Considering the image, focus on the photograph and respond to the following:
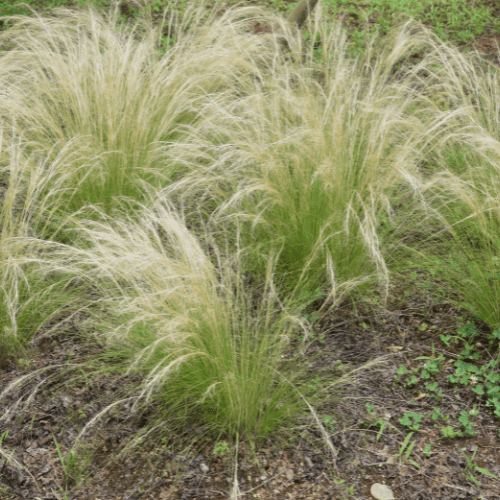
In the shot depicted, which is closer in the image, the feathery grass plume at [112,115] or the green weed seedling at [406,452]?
the green weed seedling at [406,452]

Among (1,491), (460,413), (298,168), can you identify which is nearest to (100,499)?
(1,491)

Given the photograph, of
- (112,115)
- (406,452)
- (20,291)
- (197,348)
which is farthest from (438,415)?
(112,115)

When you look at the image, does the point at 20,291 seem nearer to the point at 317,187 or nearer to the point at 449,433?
the point at 317,187

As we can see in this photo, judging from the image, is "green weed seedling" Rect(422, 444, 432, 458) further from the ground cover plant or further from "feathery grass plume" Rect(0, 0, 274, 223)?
"feathery grass plume" Rect(0, 0, 274, 223)

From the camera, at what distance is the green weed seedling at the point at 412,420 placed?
228cm

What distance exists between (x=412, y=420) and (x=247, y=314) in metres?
0.74

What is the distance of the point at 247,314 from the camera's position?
2537 millimetres

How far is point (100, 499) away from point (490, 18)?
468 centimetres

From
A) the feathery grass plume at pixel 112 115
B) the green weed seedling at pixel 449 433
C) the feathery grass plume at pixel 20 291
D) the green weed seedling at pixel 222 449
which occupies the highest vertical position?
the feathery grass plume at pixel 112 115

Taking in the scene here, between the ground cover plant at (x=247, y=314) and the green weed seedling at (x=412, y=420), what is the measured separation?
0.06 feet

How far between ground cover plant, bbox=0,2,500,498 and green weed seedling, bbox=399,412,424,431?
0.02 meters

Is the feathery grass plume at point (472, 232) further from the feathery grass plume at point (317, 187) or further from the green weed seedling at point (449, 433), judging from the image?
the green weed seedling at point (449, 433)

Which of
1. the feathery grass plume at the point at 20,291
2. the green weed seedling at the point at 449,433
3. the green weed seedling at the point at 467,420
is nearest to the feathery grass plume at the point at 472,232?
the green weed seedling at the point at 467,420

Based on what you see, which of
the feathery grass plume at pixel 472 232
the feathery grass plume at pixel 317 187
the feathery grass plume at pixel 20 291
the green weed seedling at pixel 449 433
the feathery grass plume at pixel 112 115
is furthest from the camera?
the feathery grass plume at pixel 112 115
